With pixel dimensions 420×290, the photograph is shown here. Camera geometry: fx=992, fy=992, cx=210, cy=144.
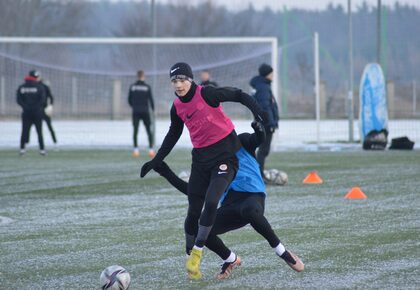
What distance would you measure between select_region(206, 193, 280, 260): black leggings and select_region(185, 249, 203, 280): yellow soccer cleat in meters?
0.28

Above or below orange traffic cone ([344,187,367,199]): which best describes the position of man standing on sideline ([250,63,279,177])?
above

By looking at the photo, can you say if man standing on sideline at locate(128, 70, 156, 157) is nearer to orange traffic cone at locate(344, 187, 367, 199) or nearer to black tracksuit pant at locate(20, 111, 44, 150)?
black tracksuit pant at locate(20, 111, 44, 150)

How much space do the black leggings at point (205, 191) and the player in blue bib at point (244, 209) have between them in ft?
0.46

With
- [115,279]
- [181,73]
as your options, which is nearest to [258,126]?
[181,73]

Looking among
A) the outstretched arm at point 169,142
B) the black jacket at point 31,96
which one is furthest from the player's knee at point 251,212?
the black jacket at point 31,96

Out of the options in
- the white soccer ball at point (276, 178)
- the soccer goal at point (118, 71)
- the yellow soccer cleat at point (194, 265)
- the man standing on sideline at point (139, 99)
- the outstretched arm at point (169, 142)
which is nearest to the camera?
the yellow soccer cleat at point (194, 265)

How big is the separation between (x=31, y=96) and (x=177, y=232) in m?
13.5

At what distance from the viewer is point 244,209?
825cm

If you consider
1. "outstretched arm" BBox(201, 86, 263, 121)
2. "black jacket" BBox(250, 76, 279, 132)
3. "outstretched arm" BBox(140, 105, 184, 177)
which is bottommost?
"outstretched arm" BBox(140, 105, 184, 177)

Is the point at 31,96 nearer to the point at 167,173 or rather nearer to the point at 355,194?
the point at 355,194

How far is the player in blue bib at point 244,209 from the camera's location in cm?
819

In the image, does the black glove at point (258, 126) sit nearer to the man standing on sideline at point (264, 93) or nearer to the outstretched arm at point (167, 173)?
the outstretched arm at point (167, 173)

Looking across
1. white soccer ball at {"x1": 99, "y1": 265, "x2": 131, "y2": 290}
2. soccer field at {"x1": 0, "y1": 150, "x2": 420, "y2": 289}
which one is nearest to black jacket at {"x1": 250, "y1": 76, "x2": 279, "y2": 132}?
soccer field at {"x1": 0, "y1": 150, "x2": 420, "y2": 289}

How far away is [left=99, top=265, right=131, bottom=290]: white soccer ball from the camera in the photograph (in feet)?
24.8
